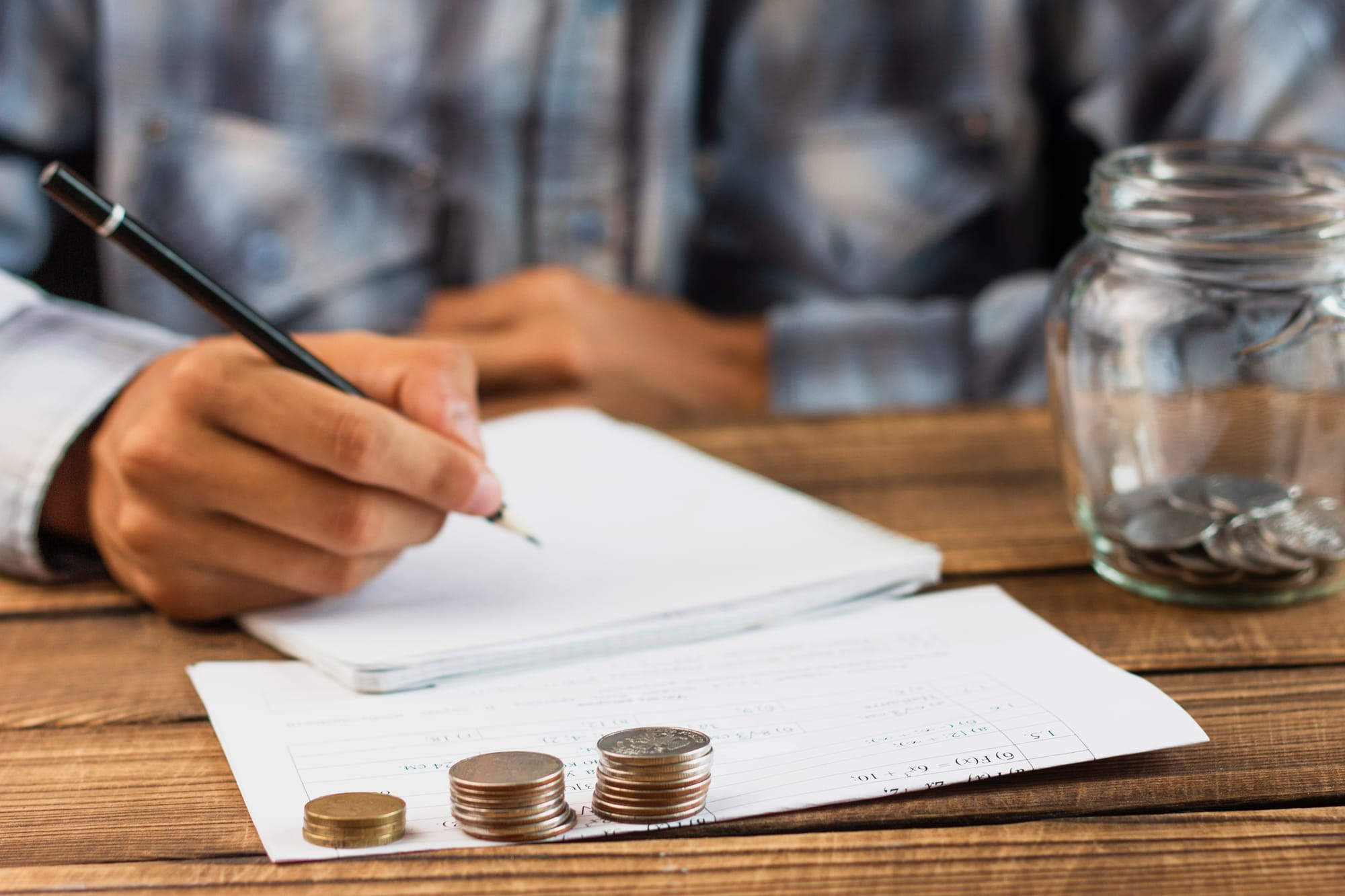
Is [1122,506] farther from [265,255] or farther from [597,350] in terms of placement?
[265,255]

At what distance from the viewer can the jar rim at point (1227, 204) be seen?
0.64m

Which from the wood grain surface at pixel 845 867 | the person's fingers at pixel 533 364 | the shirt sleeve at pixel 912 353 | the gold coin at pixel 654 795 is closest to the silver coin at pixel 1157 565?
the wood grain surface at pixel 845 867

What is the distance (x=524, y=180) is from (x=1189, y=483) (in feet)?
3.33

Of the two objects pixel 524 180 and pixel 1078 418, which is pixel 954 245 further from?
pixel 1078 418

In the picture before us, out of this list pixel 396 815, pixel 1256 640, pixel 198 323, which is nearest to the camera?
pixel 396 815

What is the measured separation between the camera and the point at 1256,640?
62cm

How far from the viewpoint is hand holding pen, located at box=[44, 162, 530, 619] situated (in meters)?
0.61

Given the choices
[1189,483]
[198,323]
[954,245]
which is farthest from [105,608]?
[954,245]

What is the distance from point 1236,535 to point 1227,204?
0.17 metres

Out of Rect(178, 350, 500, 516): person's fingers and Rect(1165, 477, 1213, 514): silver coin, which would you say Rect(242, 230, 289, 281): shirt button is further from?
Rect(1165, 477, 1213, 514): silver coin

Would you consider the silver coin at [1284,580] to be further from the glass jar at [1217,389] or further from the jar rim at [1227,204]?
the jar rim at [1227,204]

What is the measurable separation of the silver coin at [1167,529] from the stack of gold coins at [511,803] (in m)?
0.37

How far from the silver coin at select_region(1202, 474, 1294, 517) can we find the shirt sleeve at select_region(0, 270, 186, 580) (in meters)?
0.60

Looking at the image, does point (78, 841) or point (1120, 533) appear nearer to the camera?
point (78, 841)
